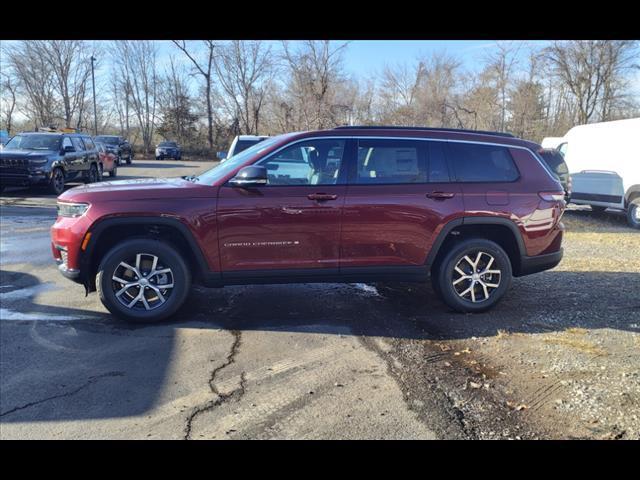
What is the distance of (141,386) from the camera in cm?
332

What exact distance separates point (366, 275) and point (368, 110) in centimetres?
3315

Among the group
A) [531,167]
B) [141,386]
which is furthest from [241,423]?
[531,167]

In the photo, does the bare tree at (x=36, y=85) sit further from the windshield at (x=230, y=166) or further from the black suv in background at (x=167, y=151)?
the windshield at (x=230, y=166)

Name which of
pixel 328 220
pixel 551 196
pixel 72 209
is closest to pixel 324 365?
pixel 328 220

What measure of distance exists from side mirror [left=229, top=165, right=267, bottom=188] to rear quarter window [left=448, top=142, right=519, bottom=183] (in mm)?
1980

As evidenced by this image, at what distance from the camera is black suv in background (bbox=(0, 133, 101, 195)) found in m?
13.4

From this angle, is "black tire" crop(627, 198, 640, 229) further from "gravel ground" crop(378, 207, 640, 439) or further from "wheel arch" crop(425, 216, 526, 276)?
"wheel arch" crop(425, 216, 526, 276)

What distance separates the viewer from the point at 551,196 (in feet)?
16.1

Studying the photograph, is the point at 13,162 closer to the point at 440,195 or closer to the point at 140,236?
the point at 140,236

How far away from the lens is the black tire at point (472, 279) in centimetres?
482

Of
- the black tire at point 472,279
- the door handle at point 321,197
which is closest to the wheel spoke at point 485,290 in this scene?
the black tire at point 472,279

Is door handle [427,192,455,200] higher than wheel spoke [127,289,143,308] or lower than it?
higher

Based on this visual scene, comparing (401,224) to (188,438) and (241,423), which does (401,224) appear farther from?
(188,438)

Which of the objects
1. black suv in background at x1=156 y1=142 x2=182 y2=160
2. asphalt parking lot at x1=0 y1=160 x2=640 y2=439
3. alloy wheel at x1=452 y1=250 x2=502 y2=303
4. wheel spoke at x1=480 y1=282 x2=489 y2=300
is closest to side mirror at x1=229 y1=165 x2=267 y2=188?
asphalt parking lot at x1=0 y1=160 x2=640 y2=439
